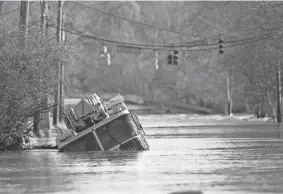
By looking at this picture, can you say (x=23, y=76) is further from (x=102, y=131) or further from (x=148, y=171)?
(x=148, y=171)

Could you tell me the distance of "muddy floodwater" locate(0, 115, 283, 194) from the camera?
67.3ft

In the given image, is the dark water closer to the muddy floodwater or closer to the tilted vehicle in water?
the muddy floodwater

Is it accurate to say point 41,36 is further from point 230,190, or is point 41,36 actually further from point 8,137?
point 230,190

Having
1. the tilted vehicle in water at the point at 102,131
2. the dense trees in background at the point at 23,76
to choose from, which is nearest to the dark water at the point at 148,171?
the tilted vehicle in water at the point at 102,131

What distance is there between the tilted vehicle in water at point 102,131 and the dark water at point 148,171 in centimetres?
88

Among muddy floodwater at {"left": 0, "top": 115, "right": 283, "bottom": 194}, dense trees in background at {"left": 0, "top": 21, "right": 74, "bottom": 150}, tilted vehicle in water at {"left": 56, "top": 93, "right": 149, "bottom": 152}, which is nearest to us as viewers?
muddy floodwater at {"left": 0, "top": 115, "right": 283, "bottom": 194}

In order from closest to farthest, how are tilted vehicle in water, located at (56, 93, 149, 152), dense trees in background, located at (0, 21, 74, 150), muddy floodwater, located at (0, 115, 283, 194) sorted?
muddy floodwater, located at (0, 115, 283, 194), tilted vehicle in water, located at (56, 93, 149, 152), dense trees in background, located at (0, 21, 74, 150)

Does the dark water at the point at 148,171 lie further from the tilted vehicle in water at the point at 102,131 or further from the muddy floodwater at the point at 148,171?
the tilted vehicle in water at the point at 102,131

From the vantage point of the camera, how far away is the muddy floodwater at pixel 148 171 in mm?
20500

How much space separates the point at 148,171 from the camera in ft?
82.4

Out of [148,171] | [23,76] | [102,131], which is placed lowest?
[148,171]

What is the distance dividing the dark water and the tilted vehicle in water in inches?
34.7

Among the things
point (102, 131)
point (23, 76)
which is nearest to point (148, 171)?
point (102, 131)

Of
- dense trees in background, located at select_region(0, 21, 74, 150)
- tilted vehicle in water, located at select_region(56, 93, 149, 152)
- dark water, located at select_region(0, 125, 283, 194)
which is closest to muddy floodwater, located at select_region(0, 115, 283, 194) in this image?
dark water, located at select_region(0, 125, 283, 194)
